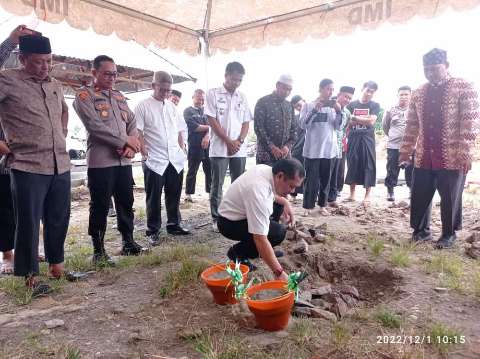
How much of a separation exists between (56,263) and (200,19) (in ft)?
12.2

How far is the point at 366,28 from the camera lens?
409 cm

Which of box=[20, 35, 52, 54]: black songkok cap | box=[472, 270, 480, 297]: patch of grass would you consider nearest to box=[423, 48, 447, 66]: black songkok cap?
box=[472, 270, 480, 297]: patch of grass

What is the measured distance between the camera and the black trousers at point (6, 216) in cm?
286

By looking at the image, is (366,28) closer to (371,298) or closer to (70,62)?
(371,298)

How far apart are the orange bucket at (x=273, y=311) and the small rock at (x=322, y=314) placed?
273 mm

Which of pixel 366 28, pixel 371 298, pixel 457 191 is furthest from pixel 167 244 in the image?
pixel 366 28

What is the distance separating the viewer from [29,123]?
2.47 metres

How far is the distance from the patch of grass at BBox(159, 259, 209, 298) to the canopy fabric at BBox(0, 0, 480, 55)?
2.76 meters

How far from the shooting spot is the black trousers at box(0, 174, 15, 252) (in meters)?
2.86

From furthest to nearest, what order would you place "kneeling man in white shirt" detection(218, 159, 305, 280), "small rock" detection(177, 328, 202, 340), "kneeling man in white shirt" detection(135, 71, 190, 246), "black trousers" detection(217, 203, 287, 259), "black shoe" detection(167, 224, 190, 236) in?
"black shoe" detection(167, 224, 190, 236)
"kneeling man in white shirt" detection(135, 71, 190, 246)
"black trousers" detection(217, 203, 287, 259)
"kneeling man in white shirt" detection(218, 159, 305, 280)
"small rock" detection(177, 328, 202, 340)

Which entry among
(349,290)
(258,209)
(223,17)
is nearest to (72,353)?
(258,209)

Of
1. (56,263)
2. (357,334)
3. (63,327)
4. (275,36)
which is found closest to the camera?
(357,334)

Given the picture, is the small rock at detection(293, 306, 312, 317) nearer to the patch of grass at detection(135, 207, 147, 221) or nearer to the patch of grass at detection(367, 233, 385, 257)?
the patch of grass at detection(367, 233, 385, 257)

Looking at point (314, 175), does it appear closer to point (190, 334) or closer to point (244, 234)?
point (244, 234)
